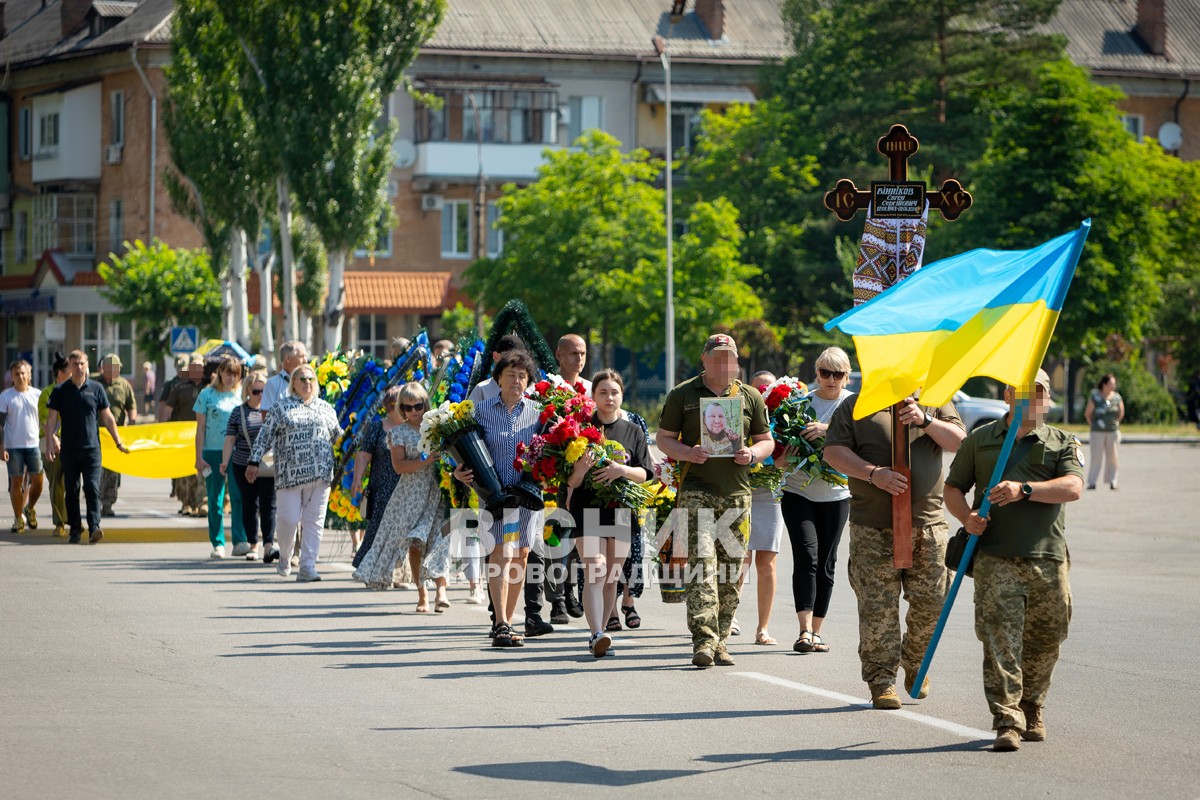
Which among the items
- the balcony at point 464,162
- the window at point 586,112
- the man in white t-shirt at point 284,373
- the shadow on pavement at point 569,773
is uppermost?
the window at point 586,112

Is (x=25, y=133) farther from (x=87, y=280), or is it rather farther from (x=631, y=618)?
(x=631, y=618)

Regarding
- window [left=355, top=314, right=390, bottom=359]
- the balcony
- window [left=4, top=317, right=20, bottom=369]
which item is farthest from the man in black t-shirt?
window [left=4, top=317, right=20, bottom=369]

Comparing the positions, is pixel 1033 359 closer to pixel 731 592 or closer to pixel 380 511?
pixel 731 592

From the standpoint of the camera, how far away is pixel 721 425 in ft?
37.0

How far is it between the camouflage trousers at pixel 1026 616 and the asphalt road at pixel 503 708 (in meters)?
0.33

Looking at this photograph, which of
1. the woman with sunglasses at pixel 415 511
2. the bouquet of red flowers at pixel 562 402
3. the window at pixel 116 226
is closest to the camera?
the bouquet of red flowers at pixel 562 402

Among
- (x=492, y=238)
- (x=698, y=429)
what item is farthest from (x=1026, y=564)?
(x=492, y=238)

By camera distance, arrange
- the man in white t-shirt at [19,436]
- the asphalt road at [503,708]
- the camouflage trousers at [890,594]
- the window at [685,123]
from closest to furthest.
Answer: the asphalt road at [503,708] < the camouflage trousers at [890,594] < the man in white t-shirt at [19,436] < the window at [685,123]

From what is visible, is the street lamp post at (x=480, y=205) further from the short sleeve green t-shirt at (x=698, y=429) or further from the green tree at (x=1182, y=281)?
the short sleeve green t-shirt at (x=698, y=429)

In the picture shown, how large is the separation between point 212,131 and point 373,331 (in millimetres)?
23989

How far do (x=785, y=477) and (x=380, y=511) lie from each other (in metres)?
4.20

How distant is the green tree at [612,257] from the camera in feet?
173

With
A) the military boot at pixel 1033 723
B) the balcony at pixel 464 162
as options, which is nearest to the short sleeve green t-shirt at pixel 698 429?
the military boot at pixel 1033 723

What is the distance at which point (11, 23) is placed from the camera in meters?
74.4
